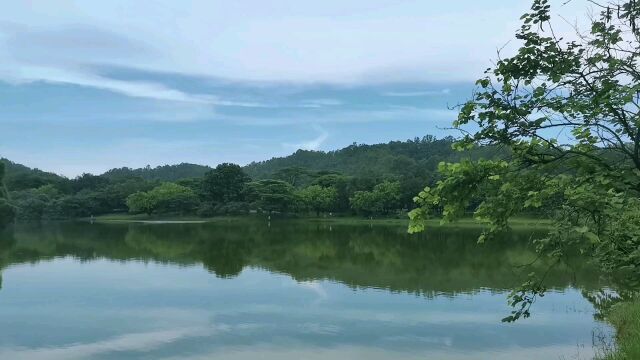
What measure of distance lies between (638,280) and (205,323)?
37.2ft

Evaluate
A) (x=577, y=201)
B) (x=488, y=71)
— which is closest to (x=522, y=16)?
(x=488, y=71)

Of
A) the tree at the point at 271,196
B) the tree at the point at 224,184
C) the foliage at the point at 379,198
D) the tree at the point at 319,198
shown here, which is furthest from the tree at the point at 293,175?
the foliage at the point at 379,198

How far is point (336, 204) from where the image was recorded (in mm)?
81188

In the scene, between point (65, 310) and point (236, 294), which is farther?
point (236, 294)

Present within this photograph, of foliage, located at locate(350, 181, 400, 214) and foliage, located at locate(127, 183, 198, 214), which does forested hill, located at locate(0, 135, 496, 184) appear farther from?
foliage, located at locate(127, 183, 198, 214)

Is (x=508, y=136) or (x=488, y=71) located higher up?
(x=488, y=71)

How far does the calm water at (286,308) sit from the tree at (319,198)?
49.0 m

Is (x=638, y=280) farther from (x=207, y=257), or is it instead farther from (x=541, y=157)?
(x=207, y=257)

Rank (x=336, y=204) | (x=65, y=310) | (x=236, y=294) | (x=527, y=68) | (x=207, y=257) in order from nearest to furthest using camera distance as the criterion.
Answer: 1. (x=527, y=68)
2. (x=65, y=310)
3. (x=236, y=294)
4. (x=207, y=257)
5. (x=336, y=204)

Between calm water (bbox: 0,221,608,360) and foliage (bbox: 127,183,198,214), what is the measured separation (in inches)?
2089

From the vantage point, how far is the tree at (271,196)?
77.9 meters

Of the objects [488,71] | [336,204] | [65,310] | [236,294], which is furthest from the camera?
[336,204]

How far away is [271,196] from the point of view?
254 feet

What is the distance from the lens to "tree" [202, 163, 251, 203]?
83000 millimetres
